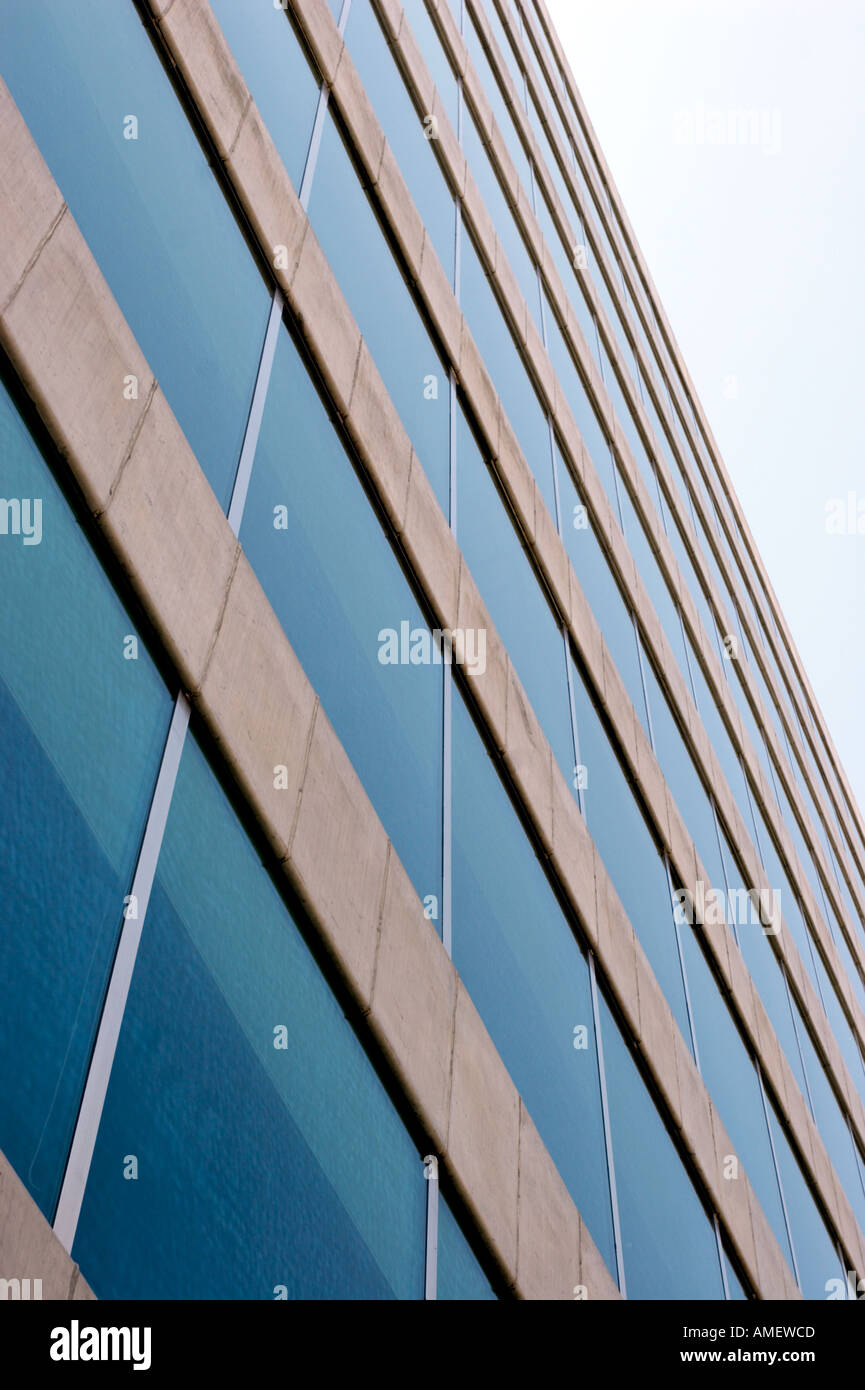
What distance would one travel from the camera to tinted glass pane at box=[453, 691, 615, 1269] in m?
8.77

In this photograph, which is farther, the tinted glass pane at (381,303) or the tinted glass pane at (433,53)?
the tinted glass pane at (433,53)

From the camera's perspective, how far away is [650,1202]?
10.4 metres

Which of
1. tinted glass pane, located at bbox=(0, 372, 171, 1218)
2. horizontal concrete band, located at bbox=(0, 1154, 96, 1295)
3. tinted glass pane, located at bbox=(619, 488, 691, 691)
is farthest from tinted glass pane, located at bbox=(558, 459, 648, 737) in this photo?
horizontal concrete band, located at bbox=(0, 1154, 96, 1295)

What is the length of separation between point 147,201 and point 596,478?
1051 centimetres

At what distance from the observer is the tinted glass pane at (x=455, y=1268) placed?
272 inches

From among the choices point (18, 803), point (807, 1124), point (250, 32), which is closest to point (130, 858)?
point (18, 803)

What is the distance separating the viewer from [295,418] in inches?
337

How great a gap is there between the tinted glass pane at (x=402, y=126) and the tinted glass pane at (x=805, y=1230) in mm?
10524

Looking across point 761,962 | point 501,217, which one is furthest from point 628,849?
point 501,217

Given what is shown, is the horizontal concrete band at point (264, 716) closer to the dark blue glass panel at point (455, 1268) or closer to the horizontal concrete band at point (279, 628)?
the horizontal concrete band at point (279, 628)

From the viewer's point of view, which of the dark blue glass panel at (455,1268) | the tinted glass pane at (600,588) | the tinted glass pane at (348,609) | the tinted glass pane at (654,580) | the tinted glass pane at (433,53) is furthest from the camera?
the tinted glass pane at (654,580)

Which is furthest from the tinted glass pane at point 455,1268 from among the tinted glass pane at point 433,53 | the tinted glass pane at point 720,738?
the tinted glass pane at point 433,53

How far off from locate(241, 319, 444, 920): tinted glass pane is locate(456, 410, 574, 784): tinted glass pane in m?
2.17

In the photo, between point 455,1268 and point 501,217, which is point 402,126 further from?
point 455,1268
